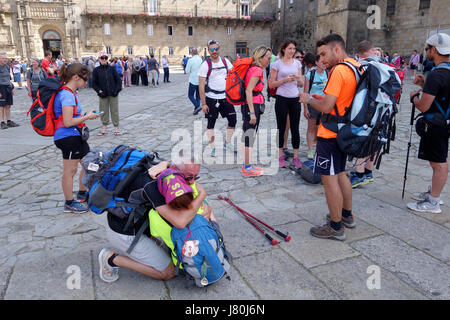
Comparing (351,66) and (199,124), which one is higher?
(351,66)

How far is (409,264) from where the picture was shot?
115 inches

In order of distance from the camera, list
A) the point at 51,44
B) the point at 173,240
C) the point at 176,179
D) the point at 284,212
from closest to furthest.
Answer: the point at 176,179, the point at 173,240, the point at 284,212, the point at 51,44

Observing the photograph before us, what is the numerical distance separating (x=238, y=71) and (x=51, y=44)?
4067 cm

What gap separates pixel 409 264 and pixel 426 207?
128 centimetres

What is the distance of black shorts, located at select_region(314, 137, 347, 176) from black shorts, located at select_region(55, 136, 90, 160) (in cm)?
267

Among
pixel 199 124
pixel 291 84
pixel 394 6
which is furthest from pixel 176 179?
pixel 394 6

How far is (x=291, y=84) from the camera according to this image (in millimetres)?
5309

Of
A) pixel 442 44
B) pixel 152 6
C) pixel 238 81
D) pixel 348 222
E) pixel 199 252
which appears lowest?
pixel 348 222

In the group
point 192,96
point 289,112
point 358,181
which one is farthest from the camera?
point 192,96

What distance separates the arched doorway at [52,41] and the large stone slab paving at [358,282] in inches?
1672

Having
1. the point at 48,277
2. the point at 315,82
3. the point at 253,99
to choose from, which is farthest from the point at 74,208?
the point at 315,82

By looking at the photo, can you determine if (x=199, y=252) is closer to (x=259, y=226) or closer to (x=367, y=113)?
(x=259, y=226)

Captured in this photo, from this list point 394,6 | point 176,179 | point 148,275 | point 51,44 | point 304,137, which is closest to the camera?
point 176,179

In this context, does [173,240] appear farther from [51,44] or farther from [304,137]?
[51,44]
